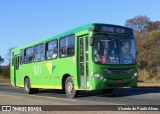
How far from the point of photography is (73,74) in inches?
717

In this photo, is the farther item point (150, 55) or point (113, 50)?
point (150, 55)

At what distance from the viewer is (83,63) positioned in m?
17.7

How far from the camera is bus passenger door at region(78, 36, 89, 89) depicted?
17.5 metres

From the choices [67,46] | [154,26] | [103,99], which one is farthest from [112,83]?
[154,26]

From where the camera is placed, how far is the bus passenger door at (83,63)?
17453 mm

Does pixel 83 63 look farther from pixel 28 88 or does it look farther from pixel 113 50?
pixel 28 88

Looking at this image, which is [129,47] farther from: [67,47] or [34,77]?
[34,77]

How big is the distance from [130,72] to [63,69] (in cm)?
349

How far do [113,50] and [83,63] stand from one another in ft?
4.87

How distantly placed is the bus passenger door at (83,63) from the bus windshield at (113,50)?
1.96ft

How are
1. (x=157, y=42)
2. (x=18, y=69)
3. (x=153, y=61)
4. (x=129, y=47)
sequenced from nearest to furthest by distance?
1. (x=129, y=47)
2. (x=18, y=69)
3. (x=153, y=61)
4. (x=157, y=42)

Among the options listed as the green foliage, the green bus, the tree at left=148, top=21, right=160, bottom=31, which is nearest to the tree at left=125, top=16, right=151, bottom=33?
the tree at left=148, top=21, right=160, bottom=31

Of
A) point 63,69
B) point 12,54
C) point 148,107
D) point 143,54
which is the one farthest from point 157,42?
point 148,107

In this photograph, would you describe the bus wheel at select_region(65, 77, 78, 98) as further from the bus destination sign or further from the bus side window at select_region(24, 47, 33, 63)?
the bus side window at select_region(24, 47, 33, 63)
